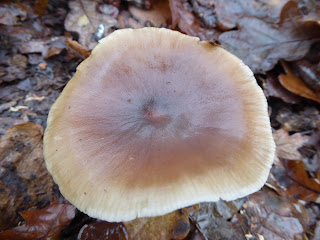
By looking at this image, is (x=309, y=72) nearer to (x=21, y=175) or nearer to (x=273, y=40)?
(x=273, y=40)

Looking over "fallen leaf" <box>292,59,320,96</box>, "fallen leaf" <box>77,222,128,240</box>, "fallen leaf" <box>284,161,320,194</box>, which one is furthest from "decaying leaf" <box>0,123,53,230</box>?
"fallen leaf" <box>292,59,320,96</box>

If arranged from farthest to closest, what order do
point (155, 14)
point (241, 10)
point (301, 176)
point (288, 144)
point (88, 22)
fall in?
point (155, 14) → point (241, 10) → point (88, 22) → point (288, 144) → point (301, 176)

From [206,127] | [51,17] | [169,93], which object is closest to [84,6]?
[51,17]

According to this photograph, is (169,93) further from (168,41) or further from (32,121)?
(32,121)

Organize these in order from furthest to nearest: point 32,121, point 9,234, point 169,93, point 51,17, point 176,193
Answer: point 51,17 → point 32,121 → point 169,93 → point 9,234 → point 176,193

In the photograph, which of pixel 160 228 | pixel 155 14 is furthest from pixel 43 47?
pixel 160 228

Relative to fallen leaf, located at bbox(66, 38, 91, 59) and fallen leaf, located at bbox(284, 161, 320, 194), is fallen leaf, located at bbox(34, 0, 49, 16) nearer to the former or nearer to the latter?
fallen leaf, located at bbox(66, 38, 91, 59)

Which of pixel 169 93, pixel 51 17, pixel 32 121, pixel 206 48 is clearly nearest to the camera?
pixel 169 93
